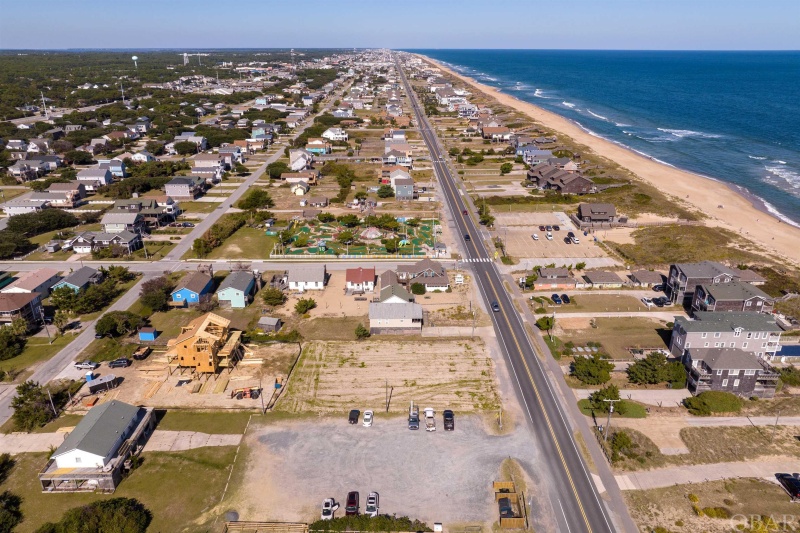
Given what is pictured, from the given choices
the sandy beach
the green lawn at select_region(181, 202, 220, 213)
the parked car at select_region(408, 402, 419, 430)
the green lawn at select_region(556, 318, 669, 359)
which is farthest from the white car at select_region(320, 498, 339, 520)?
the green lawn at select_region(181, 202, 220, 213)

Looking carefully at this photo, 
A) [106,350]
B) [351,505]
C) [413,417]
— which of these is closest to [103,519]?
[351,505]

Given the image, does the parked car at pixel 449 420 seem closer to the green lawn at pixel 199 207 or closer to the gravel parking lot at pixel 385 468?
the gravel parking lot at pixel 385 468

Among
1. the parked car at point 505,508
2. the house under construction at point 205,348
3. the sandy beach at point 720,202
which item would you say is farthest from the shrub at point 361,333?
the sandy beach at point 720,202

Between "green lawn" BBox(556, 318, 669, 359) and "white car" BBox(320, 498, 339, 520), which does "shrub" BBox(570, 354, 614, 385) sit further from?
"white car" BBox(320, 498, 339, 520)

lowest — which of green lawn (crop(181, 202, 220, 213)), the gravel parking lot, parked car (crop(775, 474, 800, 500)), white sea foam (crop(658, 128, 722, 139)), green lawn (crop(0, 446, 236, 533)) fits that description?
green lawn (crop(0, 446, 236, 533))

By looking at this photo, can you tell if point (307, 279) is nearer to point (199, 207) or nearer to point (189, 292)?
point (189, 292)

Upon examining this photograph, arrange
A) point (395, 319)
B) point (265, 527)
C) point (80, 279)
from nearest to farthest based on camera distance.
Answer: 1. point (265, 527)
2. point (395, 319)
3. point (80, 279)

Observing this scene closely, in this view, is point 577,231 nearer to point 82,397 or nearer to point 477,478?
point 477,478
